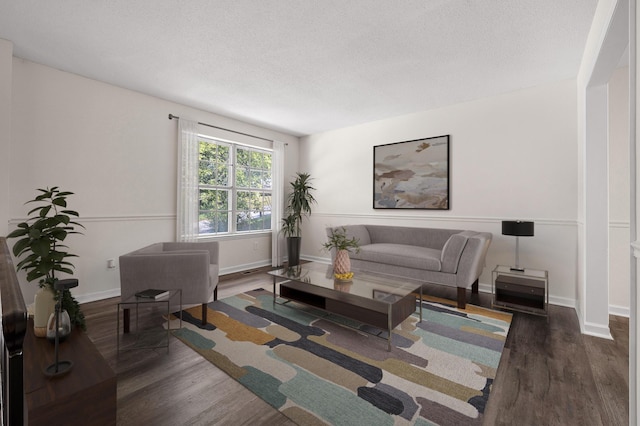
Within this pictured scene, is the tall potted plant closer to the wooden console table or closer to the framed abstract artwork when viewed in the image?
the framed abstract artwork

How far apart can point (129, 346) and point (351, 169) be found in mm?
4190

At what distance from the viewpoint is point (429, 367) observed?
2082 millimetres

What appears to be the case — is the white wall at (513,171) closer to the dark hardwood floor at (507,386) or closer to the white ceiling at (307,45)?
the white ceiling at (307,45)

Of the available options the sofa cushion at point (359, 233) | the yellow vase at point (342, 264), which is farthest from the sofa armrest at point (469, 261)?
the sofa cushion at point (359, 233)

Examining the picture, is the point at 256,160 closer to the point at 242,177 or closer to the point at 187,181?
the point at 242,177

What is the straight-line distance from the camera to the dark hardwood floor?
160 cm

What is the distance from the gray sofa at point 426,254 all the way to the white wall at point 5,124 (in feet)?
11.7

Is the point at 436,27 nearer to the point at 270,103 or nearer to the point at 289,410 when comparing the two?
the point at 270,103

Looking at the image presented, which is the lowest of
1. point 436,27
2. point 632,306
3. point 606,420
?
point 606,420

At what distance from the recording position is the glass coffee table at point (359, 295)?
95.7 inches

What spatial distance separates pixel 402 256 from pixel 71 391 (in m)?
3.26

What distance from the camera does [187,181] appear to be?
426 centimetres

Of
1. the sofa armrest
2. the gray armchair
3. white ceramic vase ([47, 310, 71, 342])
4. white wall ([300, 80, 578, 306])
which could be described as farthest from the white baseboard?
white ceramic vase ([47, 310, 71, 342])

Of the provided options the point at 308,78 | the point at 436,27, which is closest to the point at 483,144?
the point at 436,27
